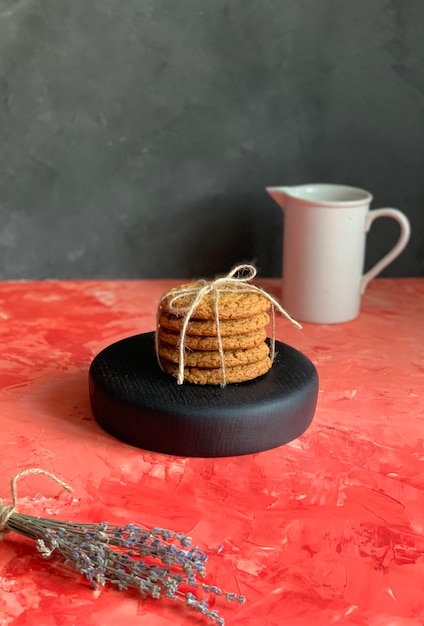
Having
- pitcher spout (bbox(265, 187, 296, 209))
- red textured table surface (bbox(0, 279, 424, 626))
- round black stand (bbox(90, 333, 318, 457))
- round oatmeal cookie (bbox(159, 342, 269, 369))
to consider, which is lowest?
red textured table surface (bbox(0, 279, 424, 626))

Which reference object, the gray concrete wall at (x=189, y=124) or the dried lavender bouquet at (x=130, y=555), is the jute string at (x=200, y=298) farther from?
the gray concrete wall at (x=189, y=124)

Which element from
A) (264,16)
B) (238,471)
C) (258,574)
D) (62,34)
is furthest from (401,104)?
(258,574)

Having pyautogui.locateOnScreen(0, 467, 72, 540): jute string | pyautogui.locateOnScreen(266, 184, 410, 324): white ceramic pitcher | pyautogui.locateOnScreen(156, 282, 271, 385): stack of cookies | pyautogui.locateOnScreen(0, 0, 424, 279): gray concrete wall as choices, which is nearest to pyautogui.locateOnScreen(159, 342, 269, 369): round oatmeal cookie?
pyautogui.locateOnScreen(156, 282, 271, 385): stack of cookies

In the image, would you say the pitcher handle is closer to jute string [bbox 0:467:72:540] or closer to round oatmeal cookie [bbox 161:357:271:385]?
round oatmeal cookie [bbox 161:357:271:385]

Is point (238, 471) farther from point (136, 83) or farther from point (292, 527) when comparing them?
point (136, 83)

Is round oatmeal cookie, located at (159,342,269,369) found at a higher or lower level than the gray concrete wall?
lower

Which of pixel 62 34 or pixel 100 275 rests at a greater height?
pixel 62 34

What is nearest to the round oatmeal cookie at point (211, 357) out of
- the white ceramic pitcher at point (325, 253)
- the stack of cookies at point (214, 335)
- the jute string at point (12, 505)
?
the stack of cookies at point (214, 335)
